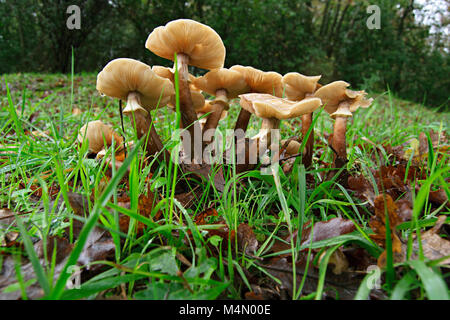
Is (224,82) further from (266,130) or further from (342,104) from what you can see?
(342,104)

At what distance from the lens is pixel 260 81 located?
1.66 meters

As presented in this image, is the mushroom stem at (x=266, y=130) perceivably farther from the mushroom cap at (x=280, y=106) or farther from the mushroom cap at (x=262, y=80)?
the mushroom cap at (x=262, y=80)

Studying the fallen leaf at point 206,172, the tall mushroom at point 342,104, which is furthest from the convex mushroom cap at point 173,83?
the tall mushroom at point 342,104

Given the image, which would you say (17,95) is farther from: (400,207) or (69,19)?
(400,207)

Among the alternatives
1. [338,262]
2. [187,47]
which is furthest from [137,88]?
[338,262]

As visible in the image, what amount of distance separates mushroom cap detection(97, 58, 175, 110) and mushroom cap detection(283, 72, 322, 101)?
65cm

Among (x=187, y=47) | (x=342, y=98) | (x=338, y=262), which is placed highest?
(x=187, y=47)

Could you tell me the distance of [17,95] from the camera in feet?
17.5

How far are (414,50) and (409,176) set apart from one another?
14.6m

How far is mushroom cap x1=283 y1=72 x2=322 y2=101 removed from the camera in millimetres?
1512

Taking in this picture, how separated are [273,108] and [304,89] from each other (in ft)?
1.63

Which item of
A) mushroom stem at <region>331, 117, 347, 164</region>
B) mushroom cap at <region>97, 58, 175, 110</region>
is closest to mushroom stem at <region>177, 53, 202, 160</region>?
mushroom cap at <region>97, 58, 175, 110</region>
